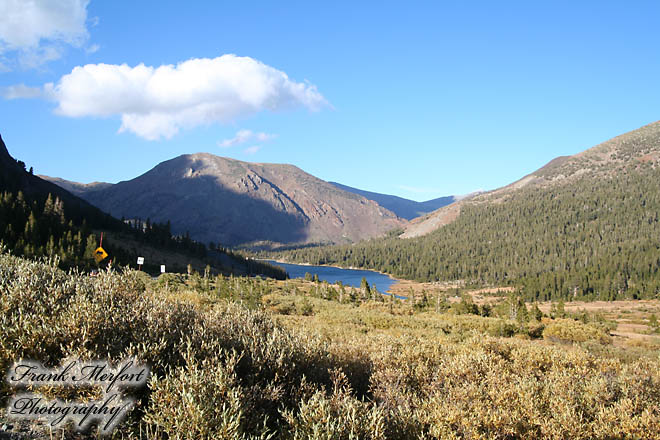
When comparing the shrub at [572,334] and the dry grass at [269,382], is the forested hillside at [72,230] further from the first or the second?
the shrub at [572,334]

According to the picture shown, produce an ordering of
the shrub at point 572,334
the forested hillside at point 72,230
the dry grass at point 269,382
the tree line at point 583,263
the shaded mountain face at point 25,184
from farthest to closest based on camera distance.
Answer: the tree line at point 583,263
the shaded mountain face at point 25,184
the forested hillside at point 72,230
the shrub at point 572,334
the dry grass at point 269,382

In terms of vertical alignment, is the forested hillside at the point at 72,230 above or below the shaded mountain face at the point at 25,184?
below

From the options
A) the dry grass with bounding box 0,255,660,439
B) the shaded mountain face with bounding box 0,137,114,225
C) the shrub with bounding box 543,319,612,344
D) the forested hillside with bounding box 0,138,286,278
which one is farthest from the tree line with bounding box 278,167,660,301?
the shaded mountain face with bounding box 0,137,114,225

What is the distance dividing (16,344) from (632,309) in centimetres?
11975

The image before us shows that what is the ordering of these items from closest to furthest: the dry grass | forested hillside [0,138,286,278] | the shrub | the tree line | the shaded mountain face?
the dry grass, the shrub, forested hillside [0,138,286,278], the shaded mountain face, the tree line

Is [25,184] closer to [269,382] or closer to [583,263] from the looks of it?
[269,382]

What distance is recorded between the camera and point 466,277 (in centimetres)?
17562

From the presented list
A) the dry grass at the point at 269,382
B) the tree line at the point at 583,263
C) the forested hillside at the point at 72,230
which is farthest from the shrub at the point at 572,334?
the tree line at the point at 583,263

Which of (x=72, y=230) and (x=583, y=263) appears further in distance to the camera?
(x=583, y=263)

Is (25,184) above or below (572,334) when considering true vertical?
above

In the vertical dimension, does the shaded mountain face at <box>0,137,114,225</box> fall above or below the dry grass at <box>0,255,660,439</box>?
above

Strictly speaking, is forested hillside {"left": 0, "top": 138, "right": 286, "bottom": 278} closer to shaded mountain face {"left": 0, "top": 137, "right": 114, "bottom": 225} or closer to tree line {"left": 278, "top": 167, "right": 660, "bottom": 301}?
shaded mountain face {"left": 0, "top": 137, "right": 114, "bottom": 225}

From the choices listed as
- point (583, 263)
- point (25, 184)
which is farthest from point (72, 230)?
point (583, 263)

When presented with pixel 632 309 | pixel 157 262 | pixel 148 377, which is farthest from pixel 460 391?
pixel 632 309
